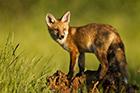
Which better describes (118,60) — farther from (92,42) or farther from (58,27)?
(58,27)

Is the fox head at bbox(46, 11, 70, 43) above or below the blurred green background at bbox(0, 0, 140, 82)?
below

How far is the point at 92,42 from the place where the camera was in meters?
10.2

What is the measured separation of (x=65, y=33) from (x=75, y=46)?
17.1 inches

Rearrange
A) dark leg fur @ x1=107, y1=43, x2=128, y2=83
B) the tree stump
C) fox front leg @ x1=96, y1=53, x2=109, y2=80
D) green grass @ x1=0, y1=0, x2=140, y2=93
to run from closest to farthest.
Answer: the tree stump < fox front leg @ x1=96, y1=53, x2=109, y2=80 < dark leg fur @ x1=107, y1=43, x2=128, y2=83 < green grass @ x1=0, y1=0, x2=140, y2=93

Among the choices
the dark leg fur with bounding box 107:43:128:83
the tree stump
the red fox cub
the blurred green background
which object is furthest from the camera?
the blurred green background

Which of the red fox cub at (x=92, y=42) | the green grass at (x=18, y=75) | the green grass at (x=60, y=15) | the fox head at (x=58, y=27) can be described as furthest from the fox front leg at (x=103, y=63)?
the green grass at (x=60, y=15)

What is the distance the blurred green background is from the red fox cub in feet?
21.1

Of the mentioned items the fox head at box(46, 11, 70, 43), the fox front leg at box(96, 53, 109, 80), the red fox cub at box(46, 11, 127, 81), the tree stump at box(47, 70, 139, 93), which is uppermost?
the fox head at box(46, 11, 70, 43)

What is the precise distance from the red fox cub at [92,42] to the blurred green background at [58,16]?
644cm

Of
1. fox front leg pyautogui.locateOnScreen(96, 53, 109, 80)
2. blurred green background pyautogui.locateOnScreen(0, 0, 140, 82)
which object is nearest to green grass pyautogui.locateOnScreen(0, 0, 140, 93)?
blurred green background pyautogui.locateOnScreen(0, 0, 140, 82)

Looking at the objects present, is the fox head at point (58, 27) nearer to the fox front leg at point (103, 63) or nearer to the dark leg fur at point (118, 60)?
the fox front leg at point (103, 63)

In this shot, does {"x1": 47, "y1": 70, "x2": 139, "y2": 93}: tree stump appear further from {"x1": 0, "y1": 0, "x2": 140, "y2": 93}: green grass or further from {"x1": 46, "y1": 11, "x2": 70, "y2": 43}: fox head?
{"x1": 0, "y1": 0, "x2": 140, "y2": 93}: green grass

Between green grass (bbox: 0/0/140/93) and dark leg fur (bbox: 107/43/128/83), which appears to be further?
green grass (bbox: 0/0/140/93)

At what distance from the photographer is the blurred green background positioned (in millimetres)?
19297
